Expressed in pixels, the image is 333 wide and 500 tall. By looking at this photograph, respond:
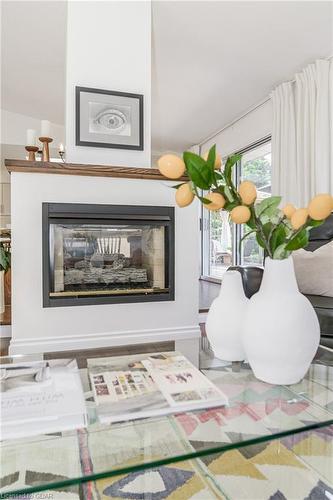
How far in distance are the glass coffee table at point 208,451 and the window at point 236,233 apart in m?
2.64

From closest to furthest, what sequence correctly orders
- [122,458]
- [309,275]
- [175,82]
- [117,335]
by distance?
[122,458] < [309,275] < [117,335] < [175,82]

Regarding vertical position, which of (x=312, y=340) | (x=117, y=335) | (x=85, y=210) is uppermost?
(x=85, y=210)

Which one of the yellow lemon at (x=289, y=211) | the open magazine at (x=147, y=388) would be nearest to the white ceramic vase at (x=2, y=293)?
the open magazine at (x=147, y=388)

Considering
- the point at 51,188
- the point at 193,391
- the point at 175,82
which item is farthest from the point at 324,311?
the point at 175,82

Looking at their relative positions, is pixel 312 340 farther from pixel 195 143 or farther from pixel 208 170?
pixel 195 143

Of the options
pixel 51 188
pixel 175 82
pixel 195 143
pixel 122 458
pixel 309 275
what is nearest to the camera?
pixel 122 458

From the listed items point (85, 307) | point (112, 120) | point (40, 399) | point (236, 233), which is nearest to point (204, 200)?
point (40, 399)

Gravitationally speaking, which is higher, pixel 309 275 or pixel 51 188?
pixel 51 188

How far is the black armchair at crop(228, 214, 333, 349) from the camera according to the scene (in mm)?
1653

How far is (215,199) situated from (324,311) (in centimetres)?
112

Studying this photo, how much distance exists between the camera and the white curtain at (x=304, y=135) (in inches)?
119

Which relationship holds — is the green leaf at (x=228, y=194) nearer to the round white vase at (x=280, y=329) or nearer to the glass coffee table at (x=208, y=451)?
the round white vase at (x=280, y=329)

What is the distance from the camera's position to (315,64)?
10.3ft

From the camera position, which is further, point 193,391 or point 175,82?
point 175,82
